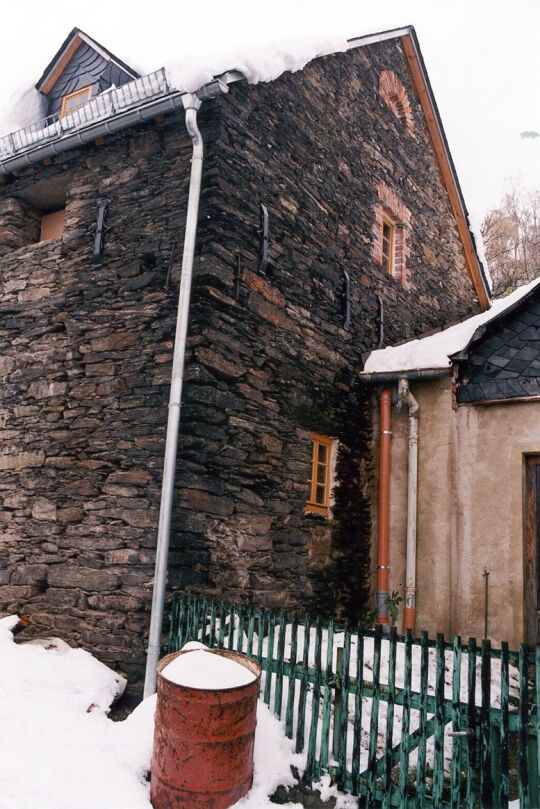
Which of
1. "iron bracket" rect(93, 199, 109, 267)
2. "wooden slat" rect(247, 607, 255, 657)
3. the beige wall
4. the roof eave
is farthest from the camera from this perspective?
the roof eave

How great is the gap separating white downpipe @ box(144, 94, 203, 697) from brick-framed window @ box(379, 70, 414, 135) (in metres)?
5.23

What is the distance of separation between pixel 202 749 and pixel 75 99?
794 centimetres

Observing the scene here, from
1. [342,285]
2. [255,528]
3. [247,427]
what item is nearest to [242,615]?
[255,528]

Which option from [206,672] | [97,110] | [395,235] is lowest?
[206,672]

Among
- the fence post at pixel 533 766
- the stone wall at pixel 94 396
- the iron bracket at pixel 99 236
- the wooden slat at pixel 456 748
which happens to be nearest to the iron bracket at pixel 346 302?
the stone wall at pixel 94 396

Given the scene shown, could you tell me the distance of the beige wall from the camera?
22.6 feet

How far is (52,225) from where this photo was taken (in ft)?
26.2

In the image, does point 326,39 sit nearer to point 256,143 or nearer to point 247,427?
point 256,143

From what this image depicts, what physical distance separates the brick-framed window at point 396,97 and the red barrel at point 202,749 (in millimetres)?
9502

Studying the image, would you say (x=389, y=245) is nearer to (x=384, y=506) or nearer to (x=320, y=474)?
(x=320, y=474)

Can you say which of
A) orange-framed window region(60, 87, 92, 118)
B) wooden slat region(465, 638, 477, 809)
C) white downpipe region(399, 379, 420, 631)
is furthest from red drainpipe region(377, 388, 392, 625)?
orange-framed window region(60, 87, 92, 118)

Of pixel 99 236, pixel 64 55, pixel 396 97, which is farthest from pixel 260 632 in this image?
pixel 396 97

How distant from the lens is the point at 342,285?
842 cm

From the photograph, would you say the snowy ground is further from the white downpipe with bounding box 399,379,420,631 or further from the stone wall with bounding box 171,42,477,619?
the white downpipe with bounding box 399,379,420,631
